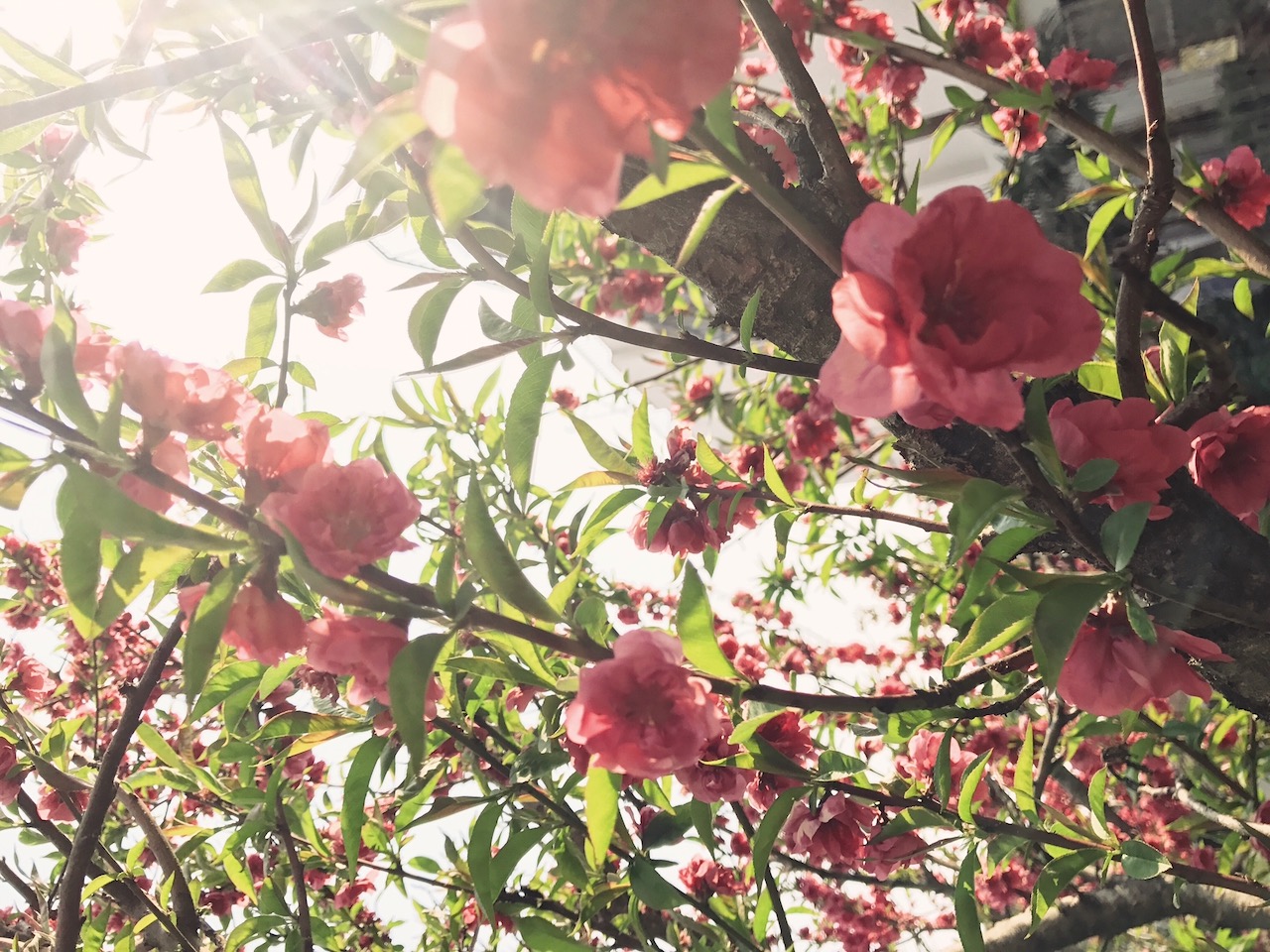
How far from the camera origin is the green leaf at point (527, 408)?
43 cm

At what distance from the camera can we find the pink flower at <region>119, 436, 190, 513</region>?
1.10ft

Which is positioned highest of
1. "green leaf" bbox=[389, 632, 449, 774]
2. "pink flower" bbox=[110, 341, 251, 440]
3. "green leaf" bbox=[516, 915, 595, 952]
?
"pink flower" bbox=[110, 341, 251, 440]

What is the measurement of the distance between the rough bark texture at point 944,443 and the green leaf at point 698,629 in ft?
0.70

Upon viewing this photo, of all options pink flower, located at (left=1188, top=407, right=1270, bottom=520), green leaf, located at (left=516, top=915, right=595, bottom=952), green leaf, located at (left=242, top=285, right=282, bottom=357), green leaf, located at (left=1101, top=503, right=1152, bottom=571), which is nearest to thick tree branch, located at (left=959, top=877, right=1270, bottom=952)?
green leaf, located at (left=516, top=915, right=595, bottom=952)

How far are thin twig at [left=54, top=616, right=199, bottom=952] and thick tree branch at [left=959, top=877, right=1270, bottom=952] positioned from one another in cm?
104

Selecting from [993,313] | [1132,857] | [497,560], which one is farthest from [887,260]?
[1132,857]

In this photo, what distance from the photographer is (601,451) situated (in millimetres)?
596

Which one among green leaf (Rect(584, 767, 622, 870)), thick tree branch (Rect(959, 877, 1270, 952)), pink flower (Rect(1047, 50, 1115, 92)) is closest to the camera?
green leaf (Rect(584, 767, 622, 870))

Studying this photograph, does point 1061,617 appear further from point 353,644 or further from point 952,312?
point 353,644

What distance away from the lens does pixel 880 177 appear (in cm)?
136

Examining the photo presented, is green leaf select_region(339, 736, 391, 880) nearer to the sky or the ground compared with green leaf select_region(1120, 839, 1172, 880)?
nearer to the sky

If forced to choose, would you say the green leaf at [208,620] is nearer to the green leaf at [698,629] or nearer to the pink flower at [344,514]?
the pink flower at [344,514]

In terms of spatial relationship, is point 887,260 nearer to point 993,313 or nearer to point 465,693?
point 993,313

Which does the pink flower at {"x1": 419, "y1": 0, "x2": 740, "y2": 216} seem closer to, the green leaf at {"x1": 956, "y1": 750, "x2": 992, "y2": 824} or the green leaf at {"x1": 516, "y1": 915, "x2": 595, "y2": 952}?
the green leaf at {"x1": 956, "y1": 750, "x2": 992, "y2": 824}
